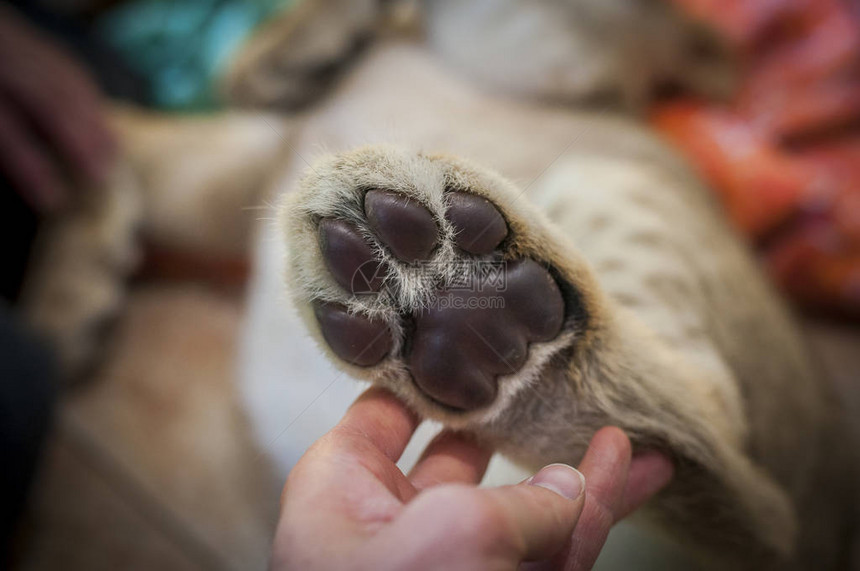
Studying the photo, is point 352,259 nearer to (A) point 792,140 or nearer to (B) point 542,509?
(B) point 542,509

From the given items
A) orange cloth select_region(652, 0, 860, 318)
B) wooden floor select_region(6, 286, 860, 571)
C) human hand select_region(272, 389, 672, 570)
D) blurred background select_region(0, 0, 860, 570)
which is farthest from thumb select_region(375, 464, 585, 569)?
orange cloth select_region(652, 0, 860, 318)

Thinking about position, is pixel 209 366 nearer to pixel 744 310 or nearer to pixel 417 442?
pixel 417 442

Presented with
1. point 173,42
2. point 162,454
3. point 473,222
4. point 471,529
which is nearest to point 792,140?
point 473,222

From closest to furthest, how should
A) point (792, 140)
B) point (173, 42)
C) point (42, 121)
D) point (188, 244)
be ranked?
point (42, 121)
point (792, 140)
point (188, 244)
point (173, 42)

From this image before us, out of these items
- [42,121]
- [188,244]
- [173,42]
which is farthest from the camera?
[173,42]

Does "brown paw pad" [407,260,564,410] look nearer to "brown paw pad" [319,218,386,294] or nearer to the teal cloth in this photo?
"brown paw pad" [319,218,386,294]

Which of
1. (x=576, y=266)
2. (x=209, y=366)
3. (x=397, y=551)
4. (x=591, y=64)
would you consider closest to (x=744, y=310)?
(x=576, y=266)

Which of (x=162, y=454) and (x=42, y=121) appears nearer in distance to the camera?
(x=162, y=454)
